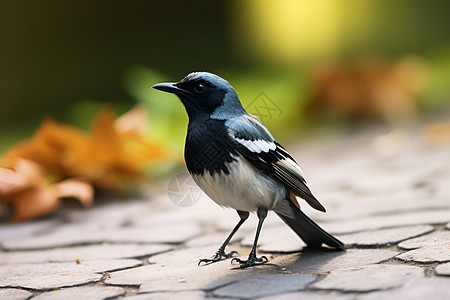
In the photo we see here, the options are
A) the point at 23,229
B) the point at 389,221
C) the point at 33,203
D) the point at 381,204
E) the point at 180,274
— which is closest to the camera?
the point at 180,274

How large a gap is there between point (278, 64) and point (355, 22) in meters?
1.46

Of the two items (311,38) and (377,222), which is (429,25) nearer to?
(311,38)

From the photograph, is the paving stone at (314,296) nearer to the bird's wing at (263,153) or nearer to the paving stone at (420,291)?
the paving stone at (420,291)

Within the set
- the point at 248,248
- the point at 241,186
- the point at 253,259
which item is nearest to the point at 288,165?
the point at 241,186

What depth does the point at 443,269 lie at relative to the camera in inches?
74.7

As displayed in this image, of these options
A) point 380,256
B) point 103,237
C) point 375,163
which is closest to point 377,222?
point 380,256

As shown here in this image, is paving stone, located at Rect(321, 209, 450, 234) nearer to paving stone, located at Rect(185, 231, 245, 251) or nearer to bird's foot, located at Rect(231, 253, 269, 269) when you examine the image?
paving stone, located at Rect(185, 231, 245, 251)

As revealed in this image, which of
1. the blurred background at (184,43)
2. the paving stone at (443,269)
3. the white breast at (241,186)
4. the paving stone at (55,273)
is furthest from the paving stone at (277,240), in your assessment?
the blurred background at (184,43)

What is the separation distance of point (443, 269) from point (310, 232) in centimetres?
66

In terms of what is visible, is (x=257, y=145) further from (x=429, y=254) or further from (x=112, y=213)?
Answer: (x=112, y=213)

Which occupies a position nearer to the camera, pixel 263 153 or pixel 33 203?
pixel 263 153

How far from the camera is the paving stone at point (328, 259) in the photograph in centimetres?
216

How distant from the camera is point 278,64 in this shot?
9.77m

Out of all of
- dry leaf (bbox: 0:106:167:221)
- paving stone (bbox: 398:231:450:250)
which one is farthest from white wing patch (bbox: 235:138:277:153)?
dry leaf (bbox: 0:106:167:221)
